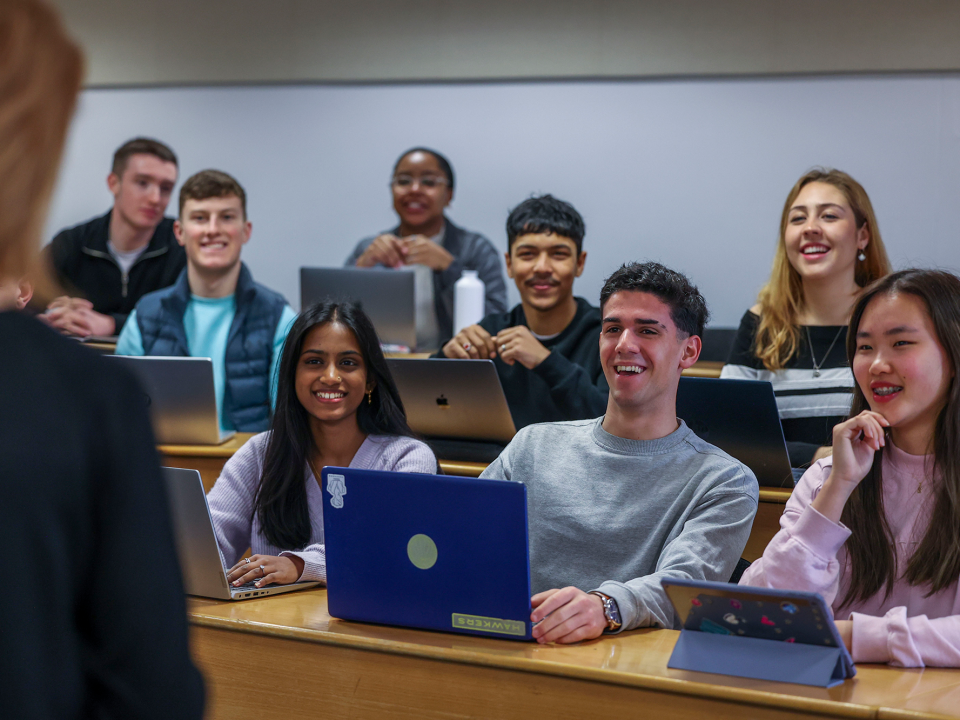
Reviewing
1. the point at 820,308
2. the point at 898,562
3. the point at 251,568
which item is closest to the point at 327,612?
the point at 251,568

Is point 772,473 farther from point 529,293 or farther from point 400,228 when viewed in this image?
point 400,228

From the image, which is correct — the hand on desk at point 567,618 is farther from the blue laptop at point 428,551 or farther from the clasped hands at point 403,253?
the clasped hands at point 403,253

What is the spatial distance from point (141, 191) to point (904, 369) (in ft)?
10.2

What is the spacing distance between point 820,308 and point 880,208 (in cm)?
135

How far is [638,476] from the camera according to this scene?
1.71m

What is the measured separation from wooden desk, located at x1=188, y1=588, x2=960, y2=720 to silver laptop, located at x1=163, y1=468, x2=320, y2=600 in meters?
0.03

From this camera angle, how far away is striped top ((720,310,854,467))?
2.39 meters

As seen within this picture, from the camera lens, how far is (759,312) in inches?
105

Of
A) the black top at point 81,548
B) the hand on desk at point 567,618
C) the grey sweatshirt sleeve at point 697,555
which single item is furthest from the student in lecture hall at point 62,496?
the grey sweatshirt sleeve at point 697,555

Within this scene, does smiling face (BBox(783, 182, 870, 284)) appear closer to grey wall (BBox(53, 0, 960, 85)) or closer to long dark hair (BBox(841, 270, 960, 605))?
long dark hair (BBox(841, 270, 960, 605))

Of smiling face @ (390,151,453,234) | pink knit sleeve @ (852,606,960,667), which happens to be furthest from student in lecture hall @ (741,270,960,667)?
smiling face @ (390,151,453,234)

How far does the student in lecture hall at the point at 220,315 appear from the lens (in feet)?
9.66

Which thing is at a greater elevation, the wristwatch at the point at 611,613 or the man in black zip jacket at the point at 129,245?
the man in black zip jacket at the point at 129,245

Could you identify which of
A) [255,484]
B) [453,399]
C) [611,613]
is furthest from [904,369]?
[255,484]
